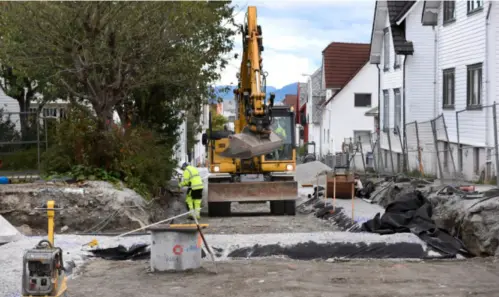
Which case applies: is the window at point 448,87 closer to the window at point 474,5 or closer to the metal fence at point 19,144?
the window at point 474,5

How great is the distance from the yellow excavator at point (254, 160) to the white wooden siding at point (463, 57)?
5669 millimetres

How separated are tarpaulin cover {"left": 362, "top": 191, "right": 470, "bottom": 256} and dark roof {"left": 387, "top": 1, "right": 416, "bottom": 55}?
51.9 ft

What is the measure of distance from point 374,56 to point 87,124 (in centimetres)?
2057

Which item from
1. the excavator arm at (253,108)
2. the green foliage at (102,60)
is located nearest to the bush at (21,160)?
the green foliage at (102,60)

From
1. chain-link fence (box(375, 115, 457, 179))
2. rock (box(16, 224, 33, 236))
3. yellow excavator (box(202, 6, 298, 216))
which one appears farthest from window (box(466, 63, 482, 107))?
rock (box(16, 224, 33, 236))

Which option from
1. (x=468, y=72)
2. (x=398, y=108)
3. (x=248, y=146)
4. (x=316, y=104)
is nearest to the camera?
(x=248, y=146)

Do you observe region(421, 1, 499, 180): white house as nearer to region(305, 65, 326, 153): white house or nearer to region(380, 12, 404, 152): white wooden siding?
region(380, 12, 404, 152): white wooden siding

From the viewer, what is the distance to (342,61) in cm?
5416

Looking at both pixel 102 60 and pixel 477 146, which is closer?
pixel 102 60

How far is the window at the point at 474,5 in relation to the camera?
22747 millimetres

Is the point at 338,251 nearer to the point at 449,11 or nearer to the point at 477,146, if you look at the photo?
the point at 477,146

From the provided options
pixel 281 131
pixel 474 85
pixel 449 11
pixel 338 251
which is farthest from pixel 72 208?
pixel 449 11

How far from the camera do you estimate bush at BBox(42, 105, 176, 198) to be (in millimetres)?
19391

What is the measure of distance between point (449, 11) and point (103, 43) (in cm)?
1341
